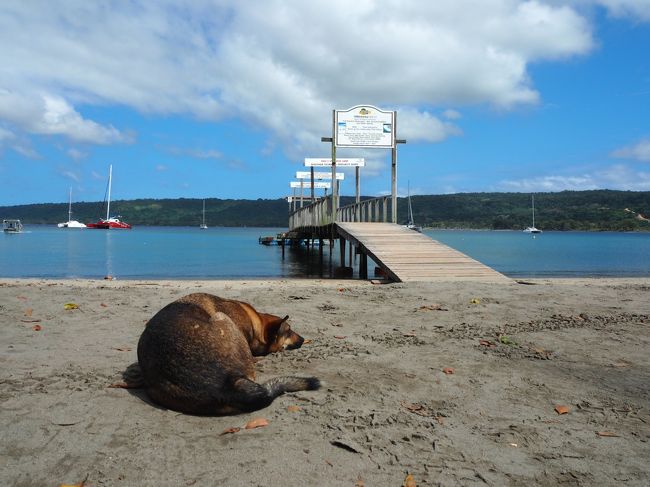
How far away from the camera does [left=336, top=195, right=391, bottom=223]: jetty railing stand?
69.1 feet

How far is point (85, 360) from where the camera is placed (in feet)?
17.4

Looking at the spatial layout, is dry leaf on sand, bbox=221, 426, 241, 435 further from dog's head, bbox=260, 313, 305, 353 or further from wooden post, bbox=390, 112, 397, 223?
wooden post, bbox=390, 112, 397, 223

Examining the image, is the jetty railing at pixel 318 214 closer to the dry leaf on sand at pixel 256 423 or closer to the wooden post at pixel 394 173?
the wooden post at pixel 394 173

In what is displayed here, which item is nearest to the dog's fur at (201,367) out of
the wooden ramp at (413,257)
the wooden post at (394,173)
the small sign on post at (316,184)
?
the wooden ramp at (413,257)

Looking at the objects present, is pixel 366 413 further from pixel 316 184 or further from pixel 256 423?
pixel 316 184

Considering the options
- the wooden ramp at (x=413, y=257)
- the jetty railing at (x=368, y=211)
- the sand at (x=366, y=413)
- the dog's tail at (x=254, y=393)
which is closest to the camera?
the sand at (x=366, y=413)

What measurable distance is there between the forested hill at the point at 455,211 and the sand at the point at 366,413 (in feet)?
382

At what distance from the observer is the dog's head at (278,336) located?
5738 millimetres

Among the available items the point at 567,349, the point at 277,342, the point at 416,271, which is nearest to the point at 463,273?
the point at 416,271

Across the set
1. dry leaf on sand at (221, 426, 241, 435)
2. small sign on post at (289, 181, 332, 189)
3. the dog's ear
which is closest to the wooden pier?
the dog's ear

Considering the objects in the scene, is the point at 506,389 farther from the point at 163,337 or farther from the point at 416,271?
the point at 416,271

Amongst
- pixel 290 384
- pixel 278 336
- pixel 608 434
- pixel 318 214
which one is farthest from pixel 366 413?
pixel 318 214

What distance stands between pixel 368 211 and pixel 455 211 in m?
120

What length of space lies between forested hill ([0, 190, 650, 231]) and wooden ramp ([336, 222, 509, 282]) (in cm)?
10589
